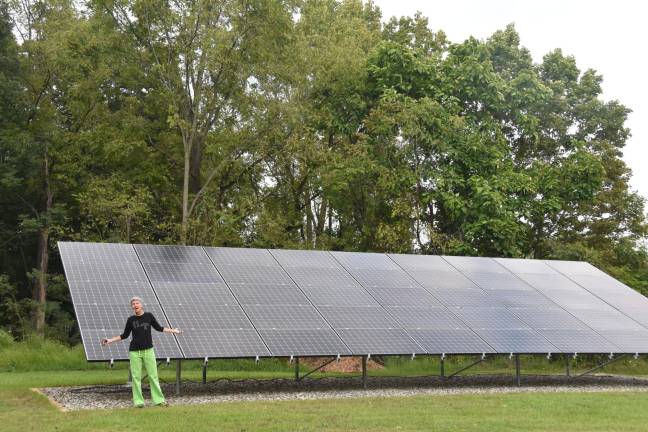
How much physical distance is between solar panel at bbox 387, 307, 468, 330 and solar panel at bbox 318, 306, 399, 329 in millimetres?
280

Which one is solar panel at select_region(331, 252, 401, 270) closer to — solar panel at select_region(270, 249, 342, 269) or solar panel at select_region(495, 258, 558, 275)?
solar panel at select_region(270, 249, 342, 269)

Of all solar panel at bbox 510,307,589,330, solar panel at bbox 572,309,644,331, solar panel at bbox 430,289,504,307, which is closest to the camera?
solar panel at bbox 510,307,589,330

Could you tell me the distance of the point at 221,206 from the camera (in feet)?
110

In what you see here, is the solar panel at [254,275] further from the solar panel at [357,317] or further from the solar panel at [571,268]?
the solar panel at [571,268]

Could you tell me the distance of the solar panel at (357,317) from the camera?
16.2 metres

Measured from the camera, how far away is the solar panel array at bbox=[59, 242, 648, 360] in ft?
47.8

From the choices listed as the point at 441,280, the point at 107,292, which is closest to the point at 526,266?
the point at 441,280

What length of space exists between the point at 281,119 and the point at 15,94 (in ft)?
39.7

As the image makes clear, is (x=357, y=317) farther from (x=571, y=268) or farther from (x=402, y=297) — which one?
(x=571, y=268)

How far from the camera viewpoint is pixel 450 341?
1638 centimetres

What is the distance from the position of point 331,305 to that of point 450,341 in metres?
2.69

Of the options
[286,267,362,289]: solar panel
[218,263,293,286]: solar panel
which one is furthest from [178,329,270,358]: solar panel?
[286,267,362,289]: solar panel

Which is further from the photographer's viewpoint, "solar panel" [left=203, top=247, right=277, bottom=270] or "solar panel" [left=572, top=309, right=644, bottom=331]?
"solar panel" [left=572, top=309, right=644, bottom=331]

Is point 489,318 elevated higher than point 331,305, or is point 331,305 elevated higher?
point 331,305
